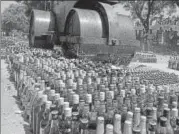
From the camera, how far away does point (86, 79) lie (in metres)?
4.24

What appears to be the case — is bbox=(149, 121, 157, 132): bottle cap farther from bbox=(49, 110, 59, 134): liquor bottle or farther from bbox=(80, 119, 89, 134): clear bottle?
bbox=(49, 110, 59, 134): liquor bottle

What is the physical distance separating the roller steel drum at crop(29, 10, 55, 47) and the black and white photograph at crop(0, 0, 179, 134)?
0.15 ft

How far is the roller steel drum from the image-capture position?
1079 cm

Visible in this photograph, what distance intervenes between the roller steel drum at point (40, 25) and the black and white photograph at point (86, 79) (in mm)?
45

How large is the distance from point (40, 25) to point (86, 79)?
23.9 ft

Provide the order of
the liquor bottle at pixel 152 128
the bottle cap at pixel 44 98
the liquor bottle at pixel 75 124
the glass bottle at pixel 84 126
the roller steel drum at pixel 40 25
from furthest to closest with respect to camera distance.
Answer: the roller steel drum at pixel 40 25, the bottle cap at pixel 44 98, the liquor bottle at pixel 75 124, the glass bottle at pixel 84 126, the liquor bottle at pixel 152 128

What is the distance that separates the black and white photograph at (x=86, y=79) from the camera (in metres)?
2.43

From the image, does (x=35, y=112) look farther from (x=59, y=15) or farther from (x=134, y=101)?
(x=59, y=15)

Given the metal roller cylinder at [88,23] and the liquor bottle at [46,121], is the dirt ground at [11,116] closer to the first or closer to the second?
the liquor bottle at [46,121]

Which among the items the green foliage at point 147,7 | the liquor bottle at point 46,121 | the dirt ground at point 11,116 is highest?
the green foliage at point 147,7

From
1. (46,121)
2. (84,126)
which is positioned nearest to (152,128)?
(84,126)

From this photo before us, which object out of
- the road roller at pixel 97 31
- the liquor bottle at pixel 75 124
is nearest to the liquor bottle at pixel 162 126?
the liquor bottle at pixel 75 124

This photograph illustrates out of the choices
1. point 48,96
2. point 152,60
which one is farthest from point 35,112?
point 152,60

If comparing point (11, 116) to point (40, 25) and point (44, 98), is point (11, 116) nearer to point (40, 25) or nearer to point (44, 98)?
point (44, 98)
